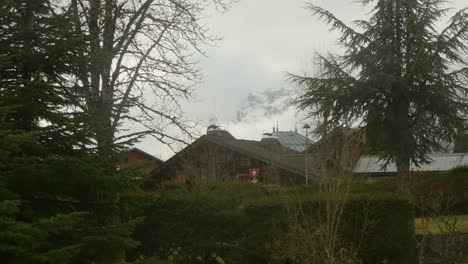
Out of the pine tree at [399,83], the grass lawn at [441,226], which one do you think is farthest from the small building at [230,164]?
the grass lawn at [441,226]

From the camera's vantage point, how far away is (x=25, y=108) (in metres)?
6.11

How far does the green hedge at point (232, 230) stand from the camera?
1000 cm

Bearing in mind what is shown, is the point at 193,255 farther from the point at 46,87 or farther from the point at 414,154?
the point at 414,154

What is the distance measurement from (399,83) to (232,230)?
14.6m

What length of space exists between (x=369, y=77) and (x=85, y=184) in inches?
754

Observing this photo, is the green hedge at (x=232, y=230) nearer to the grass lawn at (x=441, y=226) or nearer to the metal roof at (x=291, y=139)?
the grass lawn at (x=441, y=226)

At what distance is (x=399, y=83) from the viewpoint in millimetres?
22766

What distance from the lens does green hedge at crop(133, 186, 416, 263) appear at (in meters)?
10.0

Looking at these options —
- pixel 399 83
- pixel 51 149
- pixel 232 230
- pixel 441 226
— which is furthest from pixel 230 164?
pixel 51 149

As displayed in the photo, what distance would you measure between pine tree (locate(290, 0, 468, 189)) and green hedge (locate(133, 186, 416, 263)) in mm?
12438

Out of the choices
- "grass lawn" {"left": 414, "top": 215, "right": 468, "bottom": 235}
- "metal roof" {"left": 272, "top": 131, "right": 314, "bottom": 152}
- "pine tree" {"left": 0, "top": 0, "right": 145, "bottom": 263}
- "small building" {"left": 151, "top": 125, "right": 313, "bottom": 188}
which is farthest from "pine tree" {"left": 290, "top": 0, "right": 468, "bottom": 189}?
"metal roof" {"left": 272, "top": 131, "right": 314, "bottom": 152}

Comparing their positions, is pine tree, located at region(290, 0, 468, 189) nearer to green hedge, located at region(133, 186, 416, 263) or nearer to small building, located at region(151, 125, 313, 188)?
small building, located at region(151, 125, 313, 188)

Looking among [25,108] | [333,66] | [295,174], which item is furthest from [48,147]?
[295,174]

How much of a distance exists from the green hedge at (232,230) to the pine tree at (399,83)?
1244 centimetres
